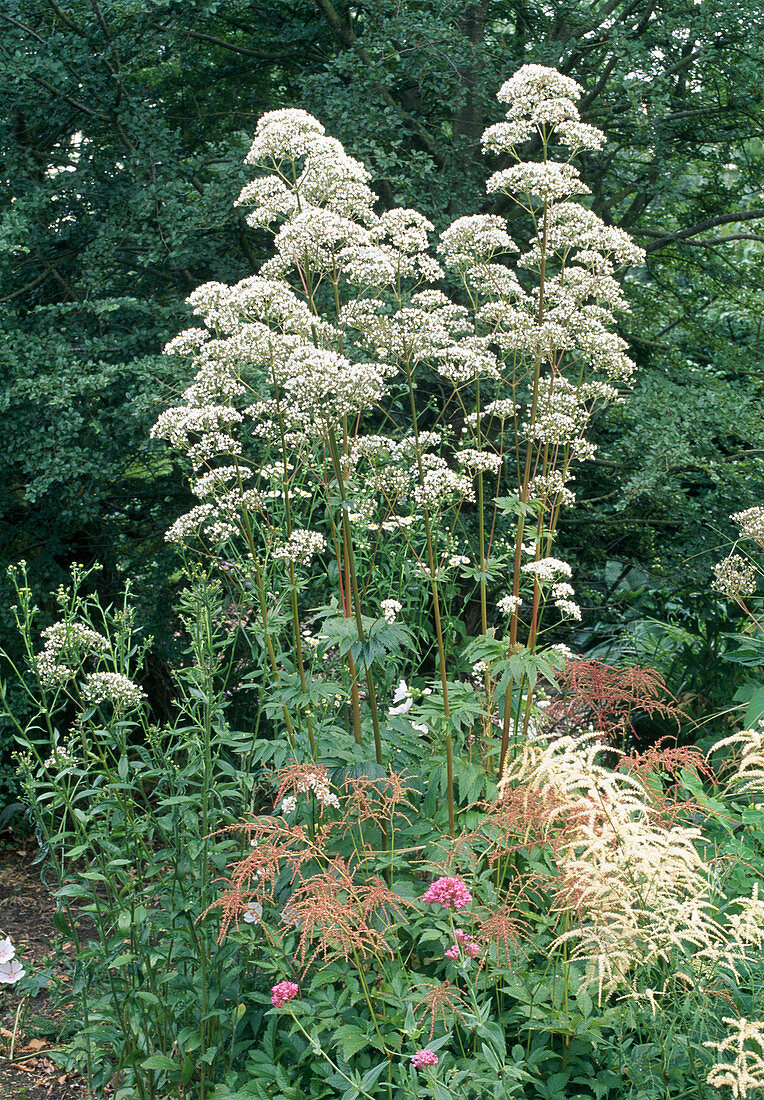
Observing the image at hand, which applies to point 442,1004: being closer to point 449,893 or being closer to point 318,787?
point 449,893

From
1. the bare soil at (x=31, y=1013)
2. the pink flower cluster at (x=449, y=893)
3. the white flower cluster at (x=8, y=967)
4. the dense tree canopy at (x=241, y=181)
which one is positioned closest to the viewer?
the pink flower cluster at (x=449, y=893)

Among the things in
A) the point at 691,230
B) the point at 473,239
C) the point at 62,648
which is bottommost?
the point at 62,648

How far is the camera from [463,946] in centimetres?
246

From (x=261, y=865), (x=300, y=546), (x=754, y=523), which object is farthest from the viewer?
(x=754, y=523)

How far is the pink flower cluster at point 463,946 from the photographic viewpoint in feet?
7.59

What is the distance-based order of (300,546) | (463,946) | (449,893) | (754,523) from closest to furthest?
(449,893), (463,946), (300,546), (754,523)

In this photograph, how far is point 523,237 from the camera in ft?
20.6

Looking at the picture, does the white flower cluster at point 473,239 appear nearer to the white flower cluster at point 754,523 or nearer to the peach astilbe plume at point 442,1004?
the white flower cluster at point 754,523

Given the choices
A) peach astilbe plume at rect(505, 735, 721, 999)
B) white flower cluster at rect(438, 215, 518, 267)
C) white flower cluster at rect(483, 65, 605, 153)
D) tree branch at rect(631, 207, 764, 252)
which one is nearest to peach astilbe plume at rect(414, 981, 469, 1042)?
peach astilbe plume at rect(505, 735, 721, 999)

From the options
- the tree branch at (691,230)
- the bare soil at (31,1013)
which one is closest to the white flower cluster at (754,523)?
the tree branch at (691,230)

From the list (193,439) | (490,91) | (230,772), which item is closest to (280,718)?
(230,772)

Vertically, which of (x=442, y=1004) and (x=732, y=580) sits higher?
(x=732, y=580)

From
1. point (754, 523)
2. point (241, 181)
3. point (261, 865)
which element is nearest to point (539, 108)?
point (754, 523)

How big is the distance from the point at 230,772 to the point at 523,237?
4567 millimetres
